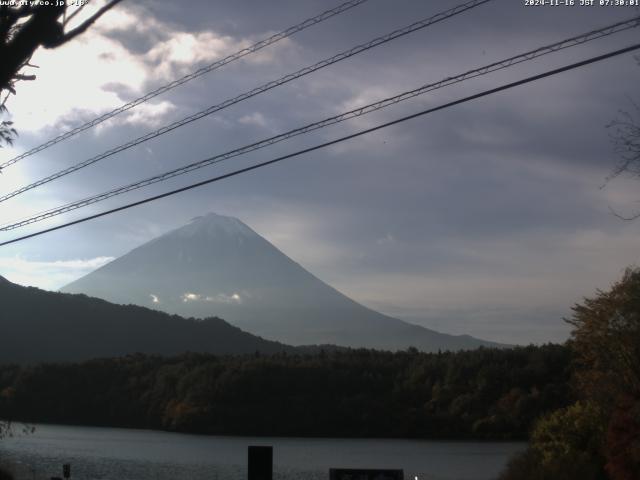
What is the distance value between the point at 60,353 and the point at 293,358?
3284 cm

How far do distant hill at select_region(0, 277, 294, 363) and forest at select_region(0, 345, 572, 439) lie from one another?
1608 centimetres

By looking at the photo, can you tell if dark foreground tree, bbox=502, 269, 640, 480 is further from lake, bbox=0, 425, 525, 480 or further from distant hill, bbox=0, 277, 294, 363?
distant hill, bbox=0, 277, 294, 363

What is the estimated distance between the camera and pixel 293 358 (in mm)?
95000

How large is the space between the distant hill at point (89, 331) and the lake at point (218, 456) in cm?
2819

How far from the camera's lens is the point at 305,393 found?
82500mm

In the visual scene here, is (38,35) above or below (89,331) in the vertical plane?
below

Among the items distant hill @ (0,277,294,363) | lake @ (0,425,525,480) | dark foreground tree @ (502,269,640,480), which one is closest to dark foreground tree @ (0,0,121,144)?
dark foreground tree @ (502,269,640,480)

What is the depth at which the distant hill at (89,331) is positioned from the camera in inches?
4090

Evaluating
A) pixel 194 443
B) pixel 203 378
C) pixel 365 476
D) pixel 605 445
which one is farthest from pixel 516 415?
pixel 365 476

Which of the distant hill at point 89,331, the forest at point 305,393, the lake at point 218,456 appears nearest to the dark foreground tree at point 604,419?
the lake at point 218,456

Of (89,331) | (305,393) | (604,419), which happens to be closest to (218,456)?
(305,393)

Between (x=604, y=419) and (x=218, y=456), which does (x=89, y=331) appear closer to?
(x=218, y=456)

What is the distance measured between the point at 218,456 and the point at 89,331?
6055 cm

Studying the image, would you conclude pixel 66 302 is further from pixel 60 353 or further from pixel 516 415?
pixel 516 415
